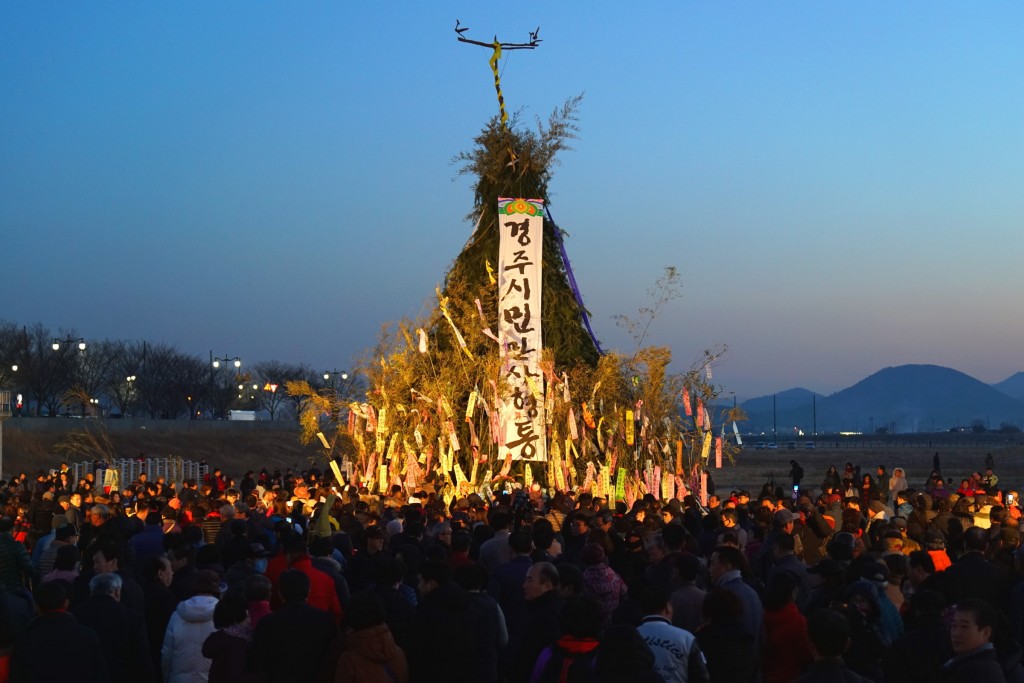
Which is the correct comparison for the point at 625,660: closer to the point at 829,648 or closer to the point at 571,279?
the point at 829,648

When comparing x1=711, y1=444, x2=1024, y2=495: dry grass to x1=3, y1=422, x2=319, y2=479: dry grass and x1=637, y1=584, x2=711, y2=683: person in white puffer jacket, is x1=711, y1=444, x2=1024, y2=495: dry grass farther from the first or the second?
x1=637, y1=584, x2=711, y2=683: person in white puffer jacket

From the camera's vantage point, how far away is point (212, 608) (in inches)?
295

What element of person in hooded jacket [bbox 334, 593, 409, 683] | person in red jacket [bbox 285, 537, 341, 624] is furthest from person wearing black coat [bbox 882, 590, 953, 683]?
person in red jacket [bbox 285, 537, 341, 624]

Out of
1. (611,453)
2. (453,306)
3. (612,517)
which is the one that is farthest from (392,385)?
(612,517)

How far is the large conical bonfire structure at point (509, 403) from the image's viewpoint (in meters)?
23.5

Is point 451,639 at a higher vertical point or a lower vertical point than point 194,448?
lower

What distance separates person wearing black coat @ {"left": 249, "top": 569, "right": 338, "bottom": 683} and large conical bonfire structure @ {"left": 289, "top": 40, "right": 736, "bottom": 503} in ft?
52.2

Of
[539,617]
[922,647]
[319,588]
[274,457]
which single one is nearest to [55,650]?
[319,588]

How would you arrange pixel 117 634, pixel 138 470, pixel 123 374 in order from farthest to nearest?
pixel 123 374 < pixel 138 470 < pixel 117 634

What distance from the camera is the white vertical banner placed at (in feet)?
77.6

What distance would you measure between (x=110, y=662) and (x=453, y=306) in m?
17.5

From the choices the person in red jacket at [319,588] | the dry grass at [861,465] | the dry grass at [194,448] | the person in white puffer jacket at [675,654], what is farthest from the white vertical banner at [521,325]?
the dry grass at [194,448]

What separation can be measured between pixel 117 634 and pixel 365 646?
1805 millimetres

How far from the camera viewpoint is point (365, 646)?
21.5ft
